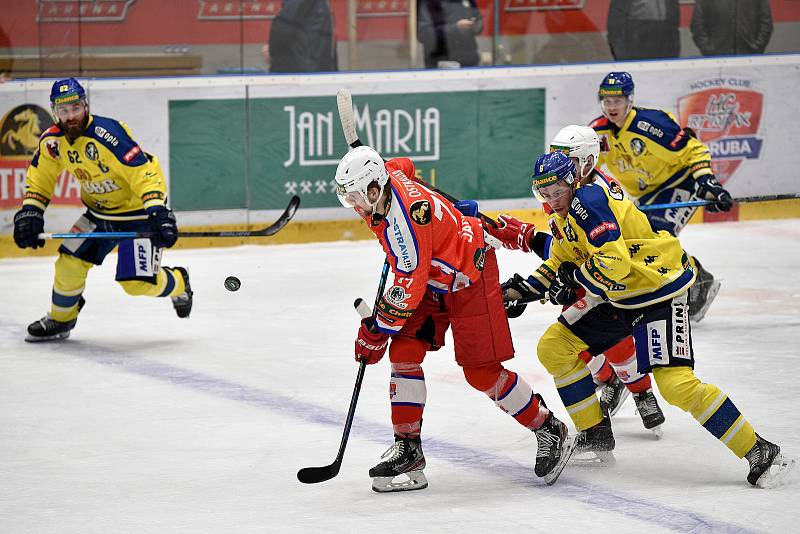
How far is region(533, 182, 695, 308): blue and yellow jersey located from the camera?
3.91 metres

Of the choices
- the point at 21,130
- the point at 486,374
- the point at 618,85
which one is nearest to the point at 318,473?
the point at 486,374

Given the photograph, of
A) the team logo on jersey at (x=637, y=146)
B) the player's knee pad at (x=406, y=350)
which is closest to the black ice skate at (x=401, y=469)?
the player's knee pad at (x=406, y=350)

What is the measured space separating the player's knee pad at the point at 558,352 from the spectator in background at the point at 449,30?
4.76 meters

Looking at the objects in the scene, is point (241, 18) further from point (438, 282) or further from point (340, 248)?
point (438, 282)

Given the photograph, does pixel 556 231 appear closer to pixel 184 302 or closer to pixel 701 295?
pixel 701 295

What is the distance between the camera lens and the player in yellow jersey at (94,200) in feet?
19.5

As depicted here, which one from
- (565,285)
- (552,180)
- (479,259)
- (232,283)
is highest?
(552,180)

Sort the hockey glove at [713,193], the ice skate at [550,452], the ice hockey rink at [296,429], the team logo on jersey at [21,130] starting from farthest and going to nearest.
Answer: the team logo on jersey at [21,130] → the hockey glove at [713,193] → the ice skate at [550,452] → the ice hockey rink at [296,429]

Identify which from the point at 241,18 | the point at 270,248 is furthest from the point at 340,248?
the point at 241,18

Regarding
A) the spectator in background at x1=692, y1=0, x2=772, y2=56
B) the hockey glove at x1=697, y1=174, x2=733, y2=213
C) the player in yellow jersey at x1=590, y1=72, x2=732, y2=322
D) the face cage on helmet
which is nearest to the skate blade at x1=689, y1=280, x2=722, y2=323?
the player in yellow jersey at x1=590, y1=72, x2=732, y2=322

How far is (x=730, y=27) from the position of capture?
9.36 meters

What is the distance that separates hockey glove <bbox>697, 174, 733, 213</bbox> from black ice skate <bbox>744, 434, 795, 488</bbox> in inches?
92.7

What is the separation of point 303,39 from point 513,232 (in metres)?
4.40

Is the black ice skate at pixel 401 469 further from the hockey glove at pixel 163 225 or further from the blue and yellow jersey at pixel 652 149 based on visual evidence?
the blue and yellow jersey at pixel 652 149
